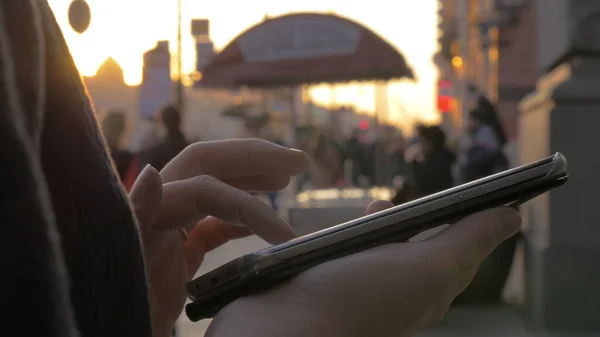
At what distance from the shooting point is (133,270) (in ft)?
2.87

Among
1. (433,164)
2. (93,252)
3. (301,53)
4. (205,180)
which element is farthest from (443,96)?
(93,252)

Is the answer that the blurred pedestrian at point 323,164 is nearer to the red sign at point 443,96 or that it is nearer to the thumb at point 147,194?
the thumb at point 147,194

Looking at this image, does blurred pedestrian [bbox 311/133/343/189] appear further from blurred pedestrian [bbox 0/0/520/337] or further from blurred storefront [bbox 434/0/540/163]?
blurred pedestrian [bbox 0/0/520/337]

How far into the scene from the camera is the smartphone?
0.91 meters

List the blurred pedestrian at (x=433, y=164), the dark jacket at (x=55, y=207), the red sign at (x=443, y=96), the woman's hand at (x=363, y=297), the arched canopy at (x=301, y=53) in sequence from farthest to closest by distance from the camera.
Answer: the red sign at (x=443, y=96), the arched canopy at (x=301, y=53), the blurred pedestrian at (x=433, y=164), the woman's hand at (x=363, y=297), the dark jacket at (x=55, y=207)

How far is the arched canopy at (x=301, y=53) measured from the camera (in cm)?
1248

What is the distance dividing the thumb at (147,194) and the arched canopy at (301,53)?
37.4 ft

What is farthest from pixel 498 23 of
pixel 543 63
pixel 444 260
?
pixel 444 260

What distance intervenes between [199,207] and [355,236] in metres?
0.30

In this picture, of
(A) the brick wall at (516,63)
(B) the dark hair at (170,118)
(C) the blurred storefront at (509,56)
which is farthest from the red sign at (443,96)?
(B) the dark hair at (170,118)

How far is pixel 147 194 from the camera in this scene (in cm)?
105

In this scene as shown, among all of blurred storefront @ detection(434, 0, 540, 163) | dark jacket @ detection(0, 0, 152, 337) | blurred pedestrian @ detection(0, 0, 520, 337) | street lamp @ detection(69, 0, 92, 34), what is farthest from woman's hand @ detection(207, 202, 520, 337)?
blurred storefront @ detection(434, 0, 540, 163)

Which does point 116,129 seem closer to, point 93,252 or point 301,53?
point 301,53

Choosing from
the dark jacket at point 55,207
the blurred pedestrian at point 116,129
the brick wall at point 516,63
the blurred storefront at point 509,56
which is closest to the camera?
the dark jacket at point 55,207
